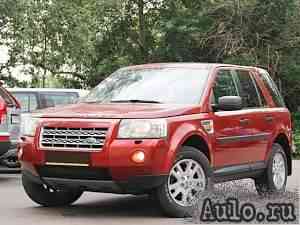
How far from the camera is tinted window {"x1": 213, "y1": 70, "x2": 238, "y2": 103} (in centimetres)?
914

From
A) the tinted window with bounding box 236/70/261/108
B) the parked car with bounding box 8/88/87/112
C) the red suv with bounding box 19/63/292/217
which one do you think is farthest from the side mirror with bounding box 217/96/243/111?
the parked car with bounding box 8/88/87/112

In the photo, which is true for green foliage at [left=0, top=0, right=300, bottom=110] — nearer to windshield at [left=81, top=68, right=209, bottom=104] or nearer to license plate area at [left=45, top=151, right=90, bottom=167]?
windshield at [left=81, top=68, right=209, bottom=104]

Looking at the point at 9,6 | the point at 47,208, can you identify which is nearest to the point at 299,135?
the point at 9,6

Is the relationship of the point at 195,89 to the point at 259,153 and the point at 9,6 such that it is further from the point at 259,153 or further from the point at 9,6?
the point at 9,6

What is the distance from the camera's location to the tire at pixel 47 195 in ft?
29.4

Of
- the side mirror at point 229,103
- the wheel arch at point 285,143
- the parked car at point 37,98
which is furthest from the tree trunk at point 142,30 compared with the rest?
the side mirror at point 229,103

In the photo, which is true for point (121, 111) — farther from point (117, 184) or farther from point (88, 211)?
point (88, 211)

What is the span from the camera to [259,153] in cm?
971

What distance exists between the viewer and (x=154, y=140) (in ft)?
25.8

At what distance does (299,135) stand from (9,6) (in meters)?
10.2

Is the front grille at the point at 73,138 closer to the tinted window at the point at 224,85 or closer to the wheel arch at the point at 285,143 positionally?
the tinted window at the point at 224,85

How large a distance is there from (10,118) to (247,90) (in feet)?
14.2

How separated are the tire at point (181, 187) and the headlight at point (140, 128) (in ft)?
1.51

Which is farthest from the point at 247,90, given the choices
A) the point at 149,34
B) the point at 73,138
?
the point at 149,34
